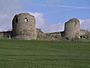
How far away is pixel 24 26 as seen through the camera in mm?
73125

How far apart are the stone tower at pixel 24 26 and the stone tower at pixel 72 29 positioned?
10.2m

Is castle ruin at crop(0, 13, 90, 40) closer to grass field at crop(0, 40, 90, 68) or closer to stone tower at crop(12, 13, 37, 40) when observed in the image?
stone tower at crop(12, 13, 37, 40)

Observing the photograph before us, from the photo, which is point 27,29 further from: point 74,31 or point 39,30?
point 74,31

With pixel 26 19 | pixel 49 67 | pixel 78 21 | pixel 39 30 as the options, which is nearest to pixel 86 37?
pixel 78 21

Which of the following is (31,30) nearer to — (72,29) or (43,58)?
(72,29)

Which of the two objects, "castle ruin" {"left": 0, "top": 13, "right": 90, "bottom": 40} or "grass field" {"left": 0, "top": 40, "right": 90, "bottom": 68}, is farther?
"castle ruin" {"left": 0, "top": 13, "right": 90, "bottom": 40}

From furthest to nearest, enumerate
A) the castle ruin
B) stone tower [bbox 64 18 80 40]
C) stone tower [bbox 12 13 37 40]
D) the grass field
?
stone tower [bbox 64 18 80 40] < the castle ruin < stone tower [bbox 12 13 37 40] < the grass field

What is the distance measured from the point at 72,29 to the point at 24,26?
13266 millimetres

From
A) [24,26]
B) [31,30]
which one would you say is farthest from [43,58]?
[24,26]

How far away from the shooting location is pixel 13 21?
75.4m

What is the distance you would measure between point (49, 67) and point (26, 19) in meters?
55.8

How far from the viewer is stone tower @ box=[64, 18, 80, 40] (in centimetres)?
8181

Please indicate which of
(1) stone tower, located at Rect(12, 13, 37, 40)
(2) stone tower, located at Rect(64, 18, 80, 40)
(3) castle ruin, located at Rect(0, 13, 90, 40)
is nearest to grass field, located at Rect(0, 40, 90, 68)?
(1) stone tower, located at Rect(12, 13, 37, 40)

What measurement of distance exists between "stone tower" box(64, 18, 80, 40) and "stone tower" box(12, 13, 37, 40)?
33.4 feet
